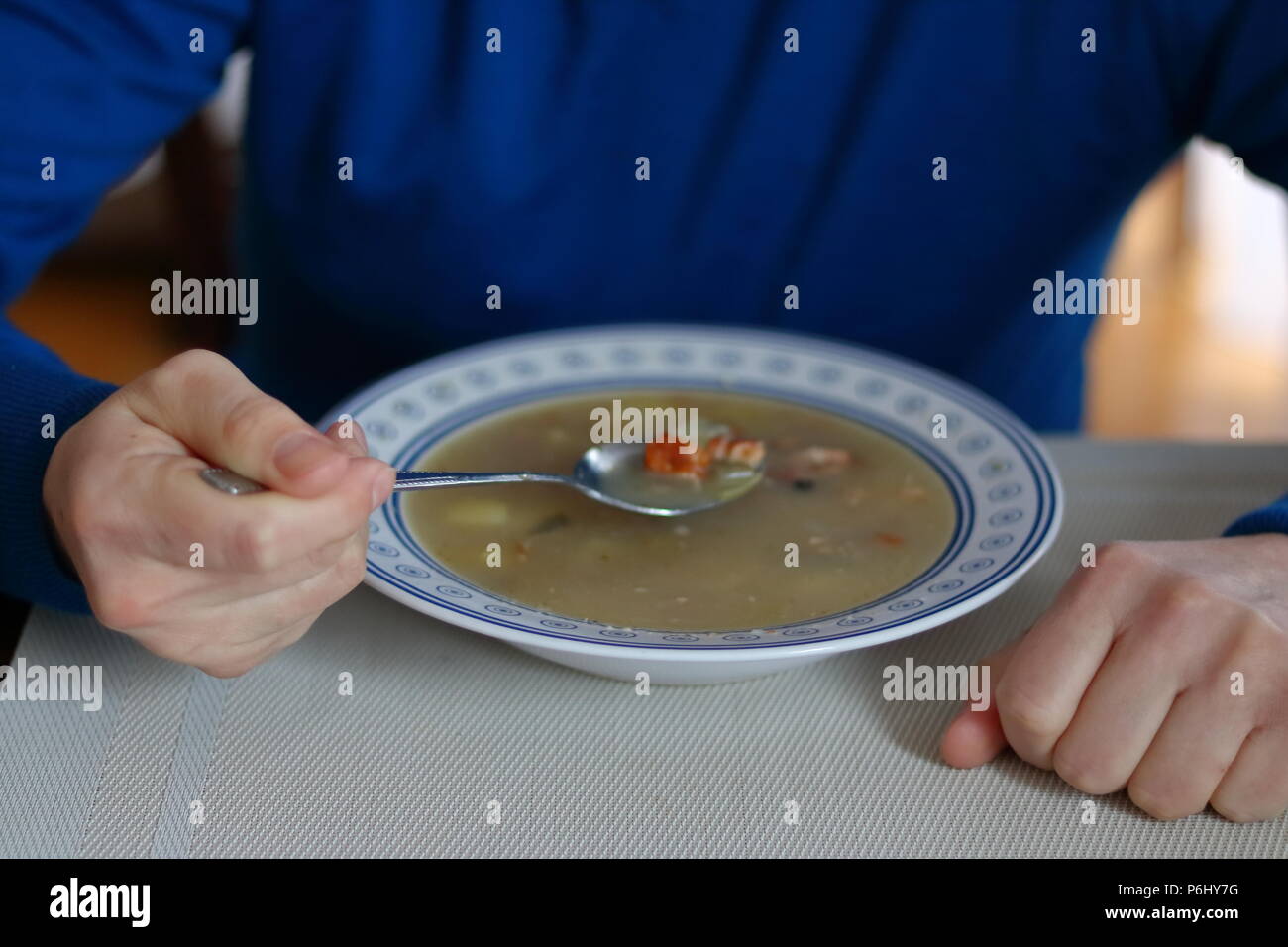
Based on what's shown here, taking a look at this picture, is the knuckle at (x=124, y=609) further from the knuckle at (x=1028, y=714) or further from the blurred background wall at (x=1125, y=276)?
the blurred background wall at (x=1125, y=276)

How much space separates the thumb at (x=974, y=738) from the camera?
77cm

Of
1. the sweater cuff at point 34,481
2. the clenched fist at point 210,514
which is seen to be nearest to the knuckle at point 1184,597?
the clenched fist at point 210,514

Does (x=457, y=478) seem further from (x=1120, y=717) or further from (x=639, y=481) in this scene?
(x=1120, y=717)

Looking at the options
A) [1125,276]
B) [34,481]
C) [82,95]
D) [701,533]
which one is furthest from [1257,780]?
[1125,276]

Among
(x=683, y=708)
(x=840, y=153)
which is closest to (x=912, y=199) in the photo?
(x=840, y=153)

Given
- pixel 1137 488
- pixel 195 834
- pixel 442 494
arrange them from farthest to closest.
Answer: pixel 1137 488
pixel 442 494
pixel 195 834

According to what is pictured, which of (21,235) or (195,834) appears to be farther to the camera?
(21,235)

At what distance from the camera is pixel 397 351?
4.56 feet

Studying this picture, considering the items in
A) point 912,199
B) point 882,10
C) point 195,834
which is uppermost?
point 882,10

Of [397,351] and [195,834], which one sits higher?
[397,351]

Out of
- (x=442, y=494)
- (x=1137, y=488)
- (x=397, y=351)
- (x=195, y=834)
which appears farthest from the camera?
(x=397, y=351)

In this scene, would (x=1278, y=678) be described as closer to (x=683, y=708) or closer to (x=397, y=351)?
(x=683, y=708)

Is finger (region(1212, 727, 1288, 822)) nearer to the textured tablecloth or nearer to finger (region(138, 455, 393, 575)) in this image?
the textured tablecloth

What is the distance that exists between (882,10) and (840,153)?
14cm
